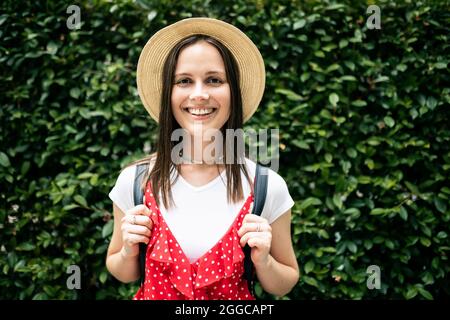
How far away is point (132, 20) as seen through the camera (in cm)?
301

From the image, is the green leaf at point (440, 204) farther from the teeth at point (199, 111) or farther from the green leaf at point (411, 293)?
the teeth at point (199, 111)

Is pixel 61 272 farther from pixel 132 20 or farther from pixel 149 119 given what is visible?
pixel 132 20

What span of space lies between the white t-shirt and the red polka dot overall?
0.11 ft

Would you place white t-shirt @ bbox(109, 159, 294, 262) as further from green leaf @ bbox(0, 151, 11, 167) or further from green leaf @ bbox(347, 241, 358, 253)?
green leaf @ bbox(0, 151, 11, 167)

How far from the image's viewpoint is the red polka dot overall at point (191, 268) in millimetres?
1618

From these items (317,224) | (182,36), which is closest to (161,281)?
(182,36)

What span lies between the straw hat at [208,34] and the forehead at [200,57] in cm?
8

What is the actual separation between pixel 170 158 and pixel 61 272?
1484mm

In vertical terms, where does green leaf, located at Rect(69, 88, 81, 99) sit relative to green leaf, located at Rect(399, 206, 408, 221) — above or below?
above

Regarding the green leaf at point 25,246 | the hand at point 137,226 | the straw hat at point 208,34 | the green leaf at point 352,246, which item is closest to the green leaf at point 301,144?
the green leaf at point 352,246

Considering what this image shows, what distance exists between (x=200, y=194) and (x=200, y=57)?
494mm

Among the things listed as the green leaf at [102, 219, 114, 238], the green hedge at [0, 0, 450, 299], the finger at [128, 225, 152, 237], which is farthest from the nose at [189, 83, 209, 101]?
the green leaf at [102, 219, 114, 238]

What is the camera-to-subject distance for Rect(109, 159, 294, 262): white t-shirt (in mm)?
1672

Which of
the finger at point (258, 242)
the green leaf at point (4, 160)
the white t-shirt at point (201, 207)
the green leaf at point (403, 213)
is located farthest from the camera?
the green leaf at point (4, 160)
